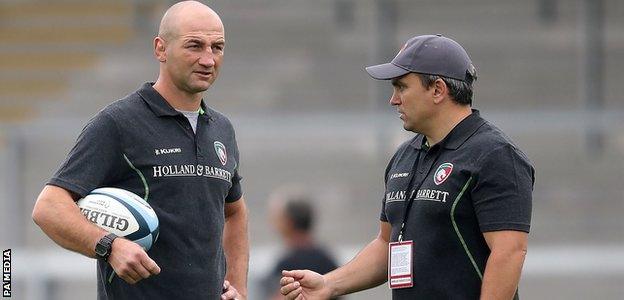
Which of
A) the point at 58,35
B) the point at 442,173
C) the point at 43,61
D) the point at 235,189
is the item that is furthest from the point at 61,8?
the point at 442,173

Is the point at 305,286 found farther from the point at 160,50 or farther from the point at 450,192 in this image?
the point at 160,50

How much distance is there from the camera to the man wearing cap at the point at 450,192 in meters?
4.01

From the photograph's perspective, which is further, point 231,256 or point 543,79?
point 543,79

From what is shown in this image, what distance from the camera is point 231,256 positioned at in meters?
4.89

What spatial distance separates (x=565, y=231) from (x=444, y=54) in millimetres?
6790

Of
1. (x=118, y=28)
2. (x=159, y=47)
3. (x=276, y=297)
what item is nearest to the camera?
(x=159, y=47)

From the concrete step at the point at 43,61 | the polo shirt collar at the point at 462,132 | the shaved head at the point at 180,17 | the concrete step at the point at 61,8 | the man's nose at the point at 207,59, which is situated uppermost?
the concrete step at the point at 61,8

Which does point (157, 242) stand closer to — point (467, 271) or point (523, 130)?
point (467, 271)

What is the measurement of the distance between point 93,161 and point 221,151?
21.6 inches

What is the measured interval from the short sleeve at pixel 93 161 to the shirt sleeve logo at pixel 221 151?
1.34 feet

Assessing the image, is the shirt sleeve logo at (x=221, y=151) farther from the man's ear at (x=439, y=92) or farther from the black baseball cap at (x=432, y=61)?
the man's ear at (x=439, y=92)

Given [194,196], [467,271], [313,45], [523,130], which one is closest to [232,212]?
[194,196]

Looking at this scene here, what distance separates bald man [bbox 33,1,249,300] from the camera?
4.18m

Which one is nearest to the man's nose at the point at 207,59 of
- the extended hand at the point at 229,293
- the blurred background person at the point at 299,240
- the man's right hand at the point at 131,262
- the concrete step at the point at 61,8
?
the man's right hand at the point at 131,262
